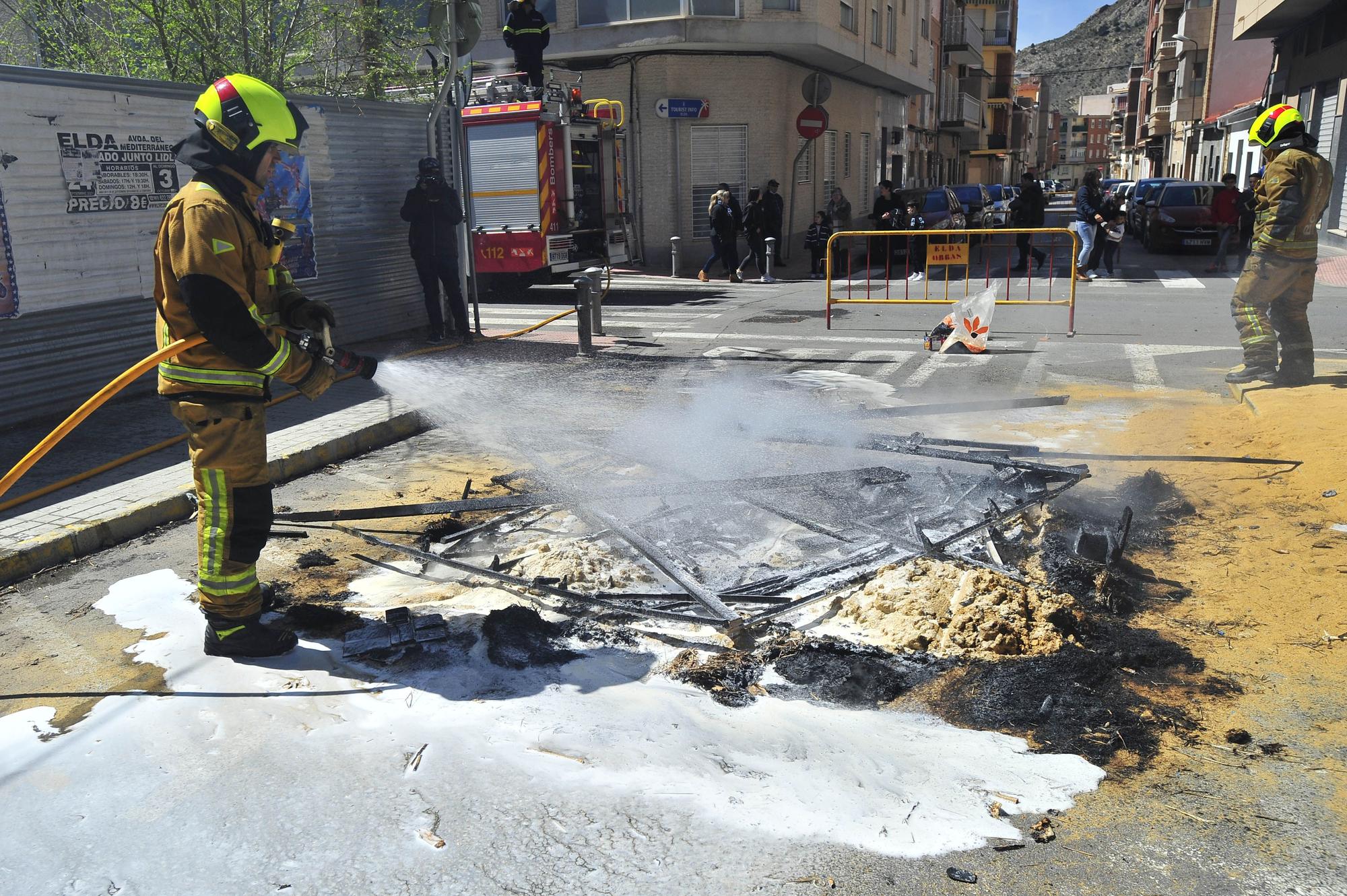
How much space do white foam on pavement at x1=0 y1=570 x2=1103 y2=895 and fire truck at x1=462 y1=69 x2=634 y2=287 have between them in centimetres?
1312

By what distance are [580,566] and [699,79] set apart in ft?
66.3

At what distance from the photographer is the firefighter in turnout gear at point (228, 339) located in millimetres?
3658

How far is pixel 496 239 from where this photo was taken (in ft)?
54.7

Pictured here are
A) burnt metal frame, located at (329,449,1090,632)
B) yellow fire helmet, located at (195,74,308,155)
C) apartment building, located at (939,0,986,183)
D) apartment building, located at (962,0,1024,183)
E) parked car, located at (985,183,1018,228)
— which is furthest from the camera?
apartment building, located at (962,0,1024,183)

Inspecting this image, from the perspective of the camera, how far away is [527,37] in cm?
1633

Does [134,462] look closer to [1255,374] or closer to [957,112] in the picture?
[1255,374]

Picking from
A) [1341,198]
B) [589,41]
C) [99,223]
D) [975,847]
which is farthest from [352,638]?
[1341,198]

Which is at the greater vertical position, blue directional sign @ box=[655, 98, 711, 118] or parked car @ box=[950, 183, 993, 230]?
blue directional sign @ box=[655, 98, 711, 118]

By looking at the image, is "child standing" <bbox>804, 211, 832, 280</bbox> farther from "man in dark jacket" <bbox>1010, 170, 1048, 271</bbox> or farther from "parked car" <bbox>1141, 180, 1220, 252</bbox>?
"parked car" <bbox>1141, 180, 1220, 252</bbox>

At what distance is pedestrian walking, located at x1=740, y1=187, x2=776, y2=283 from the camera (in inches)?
768

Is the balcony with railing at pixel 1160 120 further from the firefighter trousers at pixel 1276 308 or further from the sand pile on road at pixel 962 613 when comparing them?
the sand pile on road at pixel 962 613

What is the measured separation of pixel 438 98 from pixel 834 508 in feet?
25.7

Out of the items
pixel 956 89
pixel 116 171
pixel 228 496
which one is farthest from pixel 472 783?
pixel 956 89

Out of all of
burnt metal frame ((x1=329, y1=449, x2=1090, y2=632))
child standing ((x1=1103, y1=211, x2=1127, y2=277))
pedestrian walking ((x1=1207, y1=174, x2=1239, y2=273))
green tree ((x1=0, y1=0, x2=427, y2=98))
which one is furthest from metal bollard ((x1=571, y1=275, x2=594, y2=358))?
pedestrian walking ((x1=1207, y1=174, x2=1239, y2=273))
